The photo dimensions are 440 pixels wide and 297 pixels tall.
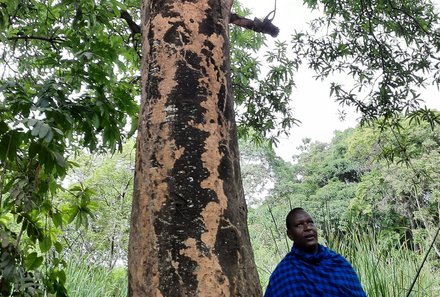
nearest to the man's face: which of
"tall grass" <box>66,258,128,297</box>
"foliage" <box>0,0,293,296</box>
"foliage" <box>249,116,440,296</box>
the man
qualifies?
the man

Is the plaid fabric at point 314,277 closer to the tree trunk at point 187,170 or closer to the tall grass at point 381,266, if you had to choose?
the tall grass at point 381,266

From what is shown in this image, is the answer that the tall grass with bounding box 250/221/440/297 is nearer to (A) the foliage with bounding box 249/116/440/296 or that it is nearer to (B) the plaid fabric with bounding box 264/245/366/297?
(A) the foliage with bounding box 249/116/440/296

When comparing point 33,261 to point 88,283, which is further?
point 88,283

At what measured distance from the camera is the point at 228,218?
107cm

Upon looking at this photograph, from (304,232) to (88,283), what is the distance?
2.59 metres

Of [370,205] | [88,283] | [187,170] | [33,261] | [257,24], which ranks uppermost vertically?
[370,205]

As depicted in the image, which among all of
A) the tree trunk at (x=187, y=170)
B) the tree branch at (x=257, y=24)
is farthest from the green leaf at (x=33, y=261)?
the tree branch at (x=257, y=24)

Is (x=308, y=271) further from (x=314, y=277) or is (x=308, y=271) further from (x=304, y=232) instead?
(x=304, y=232)

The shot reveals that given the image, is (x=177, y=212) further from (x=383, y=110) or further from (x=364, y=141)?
(x=364, y=141)

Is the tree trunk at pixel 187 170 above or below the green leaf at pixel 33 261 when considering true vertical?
above

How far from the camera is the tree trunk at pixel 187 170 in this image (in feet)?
3.25

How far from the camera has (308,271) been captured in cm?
254

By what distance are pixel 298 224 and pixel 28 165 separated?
1413 mm

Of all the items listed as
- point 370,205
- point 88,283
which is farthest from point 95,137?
point 370,205
